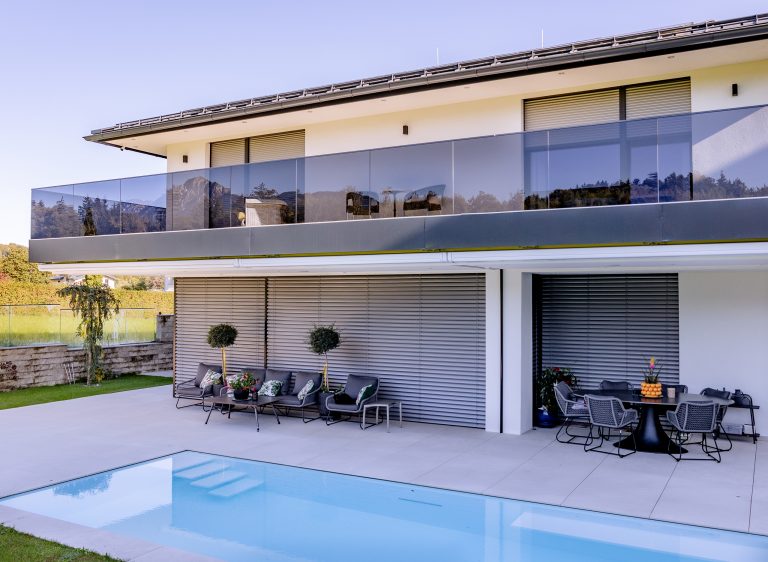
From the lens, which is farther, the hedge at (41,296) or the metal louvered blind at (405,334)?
the hedge at (41,296)

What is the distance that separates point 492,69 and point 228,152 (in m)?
6.84

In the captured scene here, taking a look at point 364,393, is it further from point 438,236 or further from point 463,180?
point 463,180

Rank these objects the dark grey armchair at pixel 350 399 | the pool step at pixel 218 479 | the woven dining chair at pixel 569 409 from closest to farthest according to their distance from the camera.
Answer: the pool step at pixel 218 479
the woven dining chair at pixel 569 409
the dark grey armchair at pixel 350 399

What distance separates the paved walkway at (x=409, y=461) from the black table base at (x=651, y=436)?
29 cm

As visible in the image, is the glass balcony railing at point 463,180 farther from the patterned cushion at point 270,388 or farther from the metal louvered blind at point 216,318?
the patterned cushion at point 270,388

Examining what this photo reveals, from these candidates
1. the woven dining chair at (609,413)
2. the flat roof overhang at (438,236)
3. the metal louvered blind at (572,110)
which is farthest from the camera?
the metal louvered blind at (572,110)

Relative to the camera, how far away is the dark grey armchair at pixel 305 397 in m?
11.9

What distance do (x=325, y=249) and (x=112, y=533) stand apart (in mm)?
5126

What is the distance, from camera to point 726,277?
10.5 m

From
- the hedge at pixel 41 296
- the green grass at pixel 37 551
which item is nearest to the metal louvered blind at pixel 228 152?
the hedge at pixel 41 296

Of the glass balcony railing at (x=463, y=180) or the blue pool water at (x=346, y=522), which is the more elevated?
the glass balcony railing at (x=463, y=180)

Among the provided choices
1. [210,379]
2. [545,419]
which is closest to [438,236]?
[545,419]

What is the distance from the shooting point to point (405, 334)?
12.2 meters

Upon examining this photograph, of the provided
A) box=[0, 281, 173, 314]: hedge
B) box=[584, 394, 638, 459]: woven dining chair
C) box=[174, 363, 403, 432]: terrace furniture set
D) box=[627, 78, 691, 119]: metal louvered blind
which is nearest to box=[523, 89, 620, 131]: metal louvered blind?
box=[627, 78, 691, 119]: metal louvered blind
